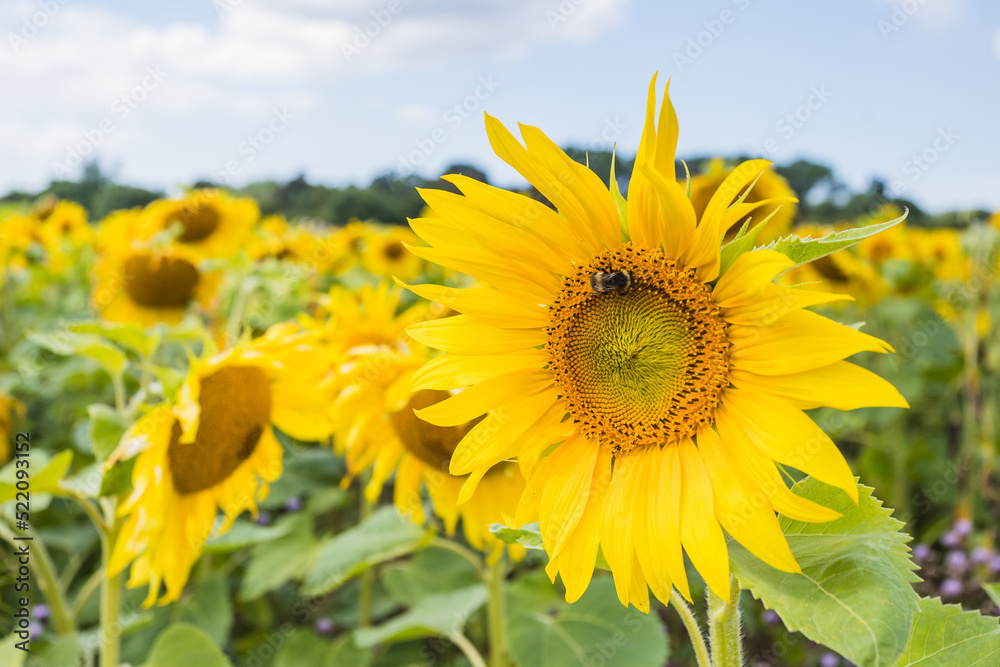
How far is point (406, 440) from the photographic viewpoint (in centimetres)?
201

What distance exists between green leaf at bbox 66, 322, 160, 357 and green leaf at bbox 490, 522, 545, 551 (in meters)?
1.27

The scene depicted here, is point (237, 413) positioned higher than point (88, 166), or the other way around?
point (88, 166)

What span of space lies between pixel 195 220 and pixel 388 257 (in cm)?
181

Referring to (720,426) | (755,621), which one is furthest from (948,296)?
(720,426)

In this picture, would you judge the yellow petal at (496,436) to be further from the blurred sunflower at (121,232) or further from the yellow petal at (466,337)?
the blurred sunflower at (121,232)

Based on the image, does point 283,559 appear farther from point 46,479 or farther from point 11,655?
point 46,479

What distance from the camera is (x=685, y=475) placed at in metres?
1.01

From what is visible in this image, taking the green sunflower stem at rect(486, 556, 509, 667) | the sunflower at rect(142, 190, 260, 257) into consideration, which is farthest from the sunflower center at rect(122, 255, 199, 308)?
the green sunflower stem at rect(486, 556, 509, 667)

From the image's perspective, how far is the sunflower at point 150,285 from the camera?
3818 millimetres

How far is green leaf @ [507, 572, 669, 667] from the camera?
77.9 inches

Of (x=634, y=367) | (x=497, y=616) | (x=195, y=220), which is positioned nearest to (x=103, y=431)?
(x=497, y=616)

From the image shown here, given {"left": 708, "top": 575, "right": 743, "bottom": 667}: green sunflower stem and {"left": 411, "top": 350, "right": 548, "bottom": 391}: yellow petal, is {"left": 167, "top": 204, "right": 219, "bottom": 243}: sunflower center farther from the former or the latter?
{"left": 708, "top": 575, "right": 743, "bottom": 667}: green sunflower stem

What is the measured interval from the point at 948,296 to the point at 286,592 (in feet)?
14.8

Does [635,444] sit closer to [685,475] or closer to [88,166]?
[685,475]
